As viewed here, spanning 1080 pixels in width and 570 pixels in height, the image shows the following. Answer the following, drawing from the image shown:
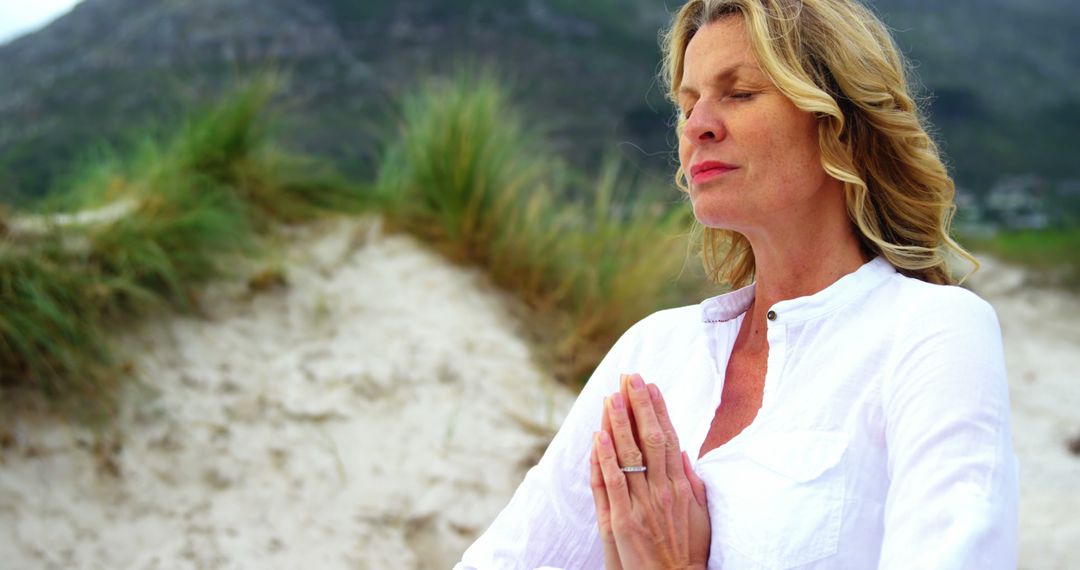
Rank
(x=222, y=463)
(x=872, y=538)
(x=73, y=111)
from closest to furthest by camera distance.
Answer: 1. (x=872, y=538)
2. (x=222, y=463)
3. (x=73, y=111)

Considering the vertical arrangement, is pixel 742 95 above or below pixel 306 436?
above

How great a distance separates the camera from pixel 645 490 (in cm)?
156

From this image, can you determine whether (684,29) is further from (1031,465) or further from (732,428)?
(1031,465)

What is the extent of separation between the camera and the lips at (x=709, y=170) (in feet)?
5.30

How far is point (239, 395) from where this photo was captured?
171 inches

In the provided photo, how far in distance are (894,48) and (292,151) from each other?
467 centimetres

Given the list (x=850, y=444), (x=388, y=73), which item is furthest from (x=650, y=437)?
(x=388, y=73)

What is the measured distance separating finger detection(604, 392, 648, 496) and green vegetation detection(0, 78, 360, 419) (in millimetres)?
2975

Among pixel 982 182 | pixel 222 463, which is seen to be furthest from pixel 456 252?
pixel 982 182

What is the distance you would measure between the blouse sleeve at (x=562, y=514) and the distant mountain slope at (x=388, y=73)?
2.34 meters

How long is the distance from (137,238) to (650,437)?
11.8 feet

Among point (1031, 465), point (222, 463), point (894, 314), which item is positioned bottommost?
point (1031, 465)

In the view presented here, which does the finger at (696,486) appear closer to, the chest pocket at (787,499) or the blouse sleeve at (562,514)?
the chest pocket at (787,499)

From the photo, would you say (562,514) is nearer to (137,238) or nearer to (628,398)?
(628,398)
